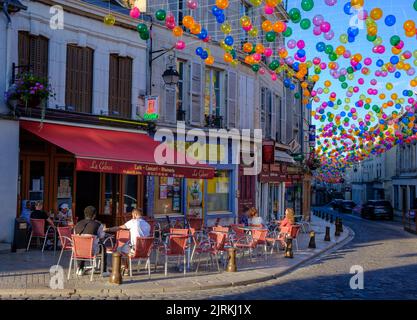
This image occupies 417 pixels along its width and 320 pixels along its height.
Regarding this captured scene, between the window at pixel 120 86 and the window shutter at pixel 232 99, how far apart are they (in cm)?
477

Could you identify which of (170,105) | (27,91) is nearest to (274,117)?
(170,105)

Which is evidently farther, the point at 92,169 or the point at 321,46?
the point at 321,46

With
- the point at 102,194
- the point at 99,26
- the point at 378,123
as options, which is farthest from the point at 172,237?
the point at 378,123

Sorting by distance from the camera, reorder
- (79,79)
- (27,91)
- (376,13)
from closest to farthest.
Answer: (376,13) < (27,91) < (79,79)

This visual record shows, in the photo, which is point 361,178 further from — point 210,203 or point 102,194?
point 102,194

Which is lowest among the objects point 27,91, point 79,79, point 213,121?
point 27,91

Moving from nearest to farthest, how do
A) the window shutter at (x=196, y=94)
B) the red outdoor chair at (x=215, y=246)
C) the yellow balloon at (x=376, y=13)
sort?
the red outdoor chair at (x=215, y=246), the yellow balloon at (x=376, y=13), the window shutter at (x=196, y=94)

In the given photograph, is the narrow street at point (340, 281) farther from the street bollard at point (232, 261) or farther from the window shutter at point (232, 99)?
the window shutter at point (232, 99)

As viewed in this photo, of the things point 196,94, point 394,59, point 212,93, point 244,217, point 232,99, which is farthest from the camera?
point 232,99

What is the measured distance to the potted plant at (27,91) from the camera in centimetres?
1209

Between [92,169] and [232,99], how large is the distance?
9248mm

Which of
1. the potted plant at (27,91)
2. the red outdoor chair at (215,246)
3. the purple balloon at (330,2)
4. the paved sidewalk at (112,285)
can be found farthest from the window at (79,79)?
the purple balloon at (330,2)

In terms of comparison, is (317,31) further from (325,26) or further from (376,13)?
(376,13)

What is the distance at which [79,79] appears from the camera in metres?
14.4
